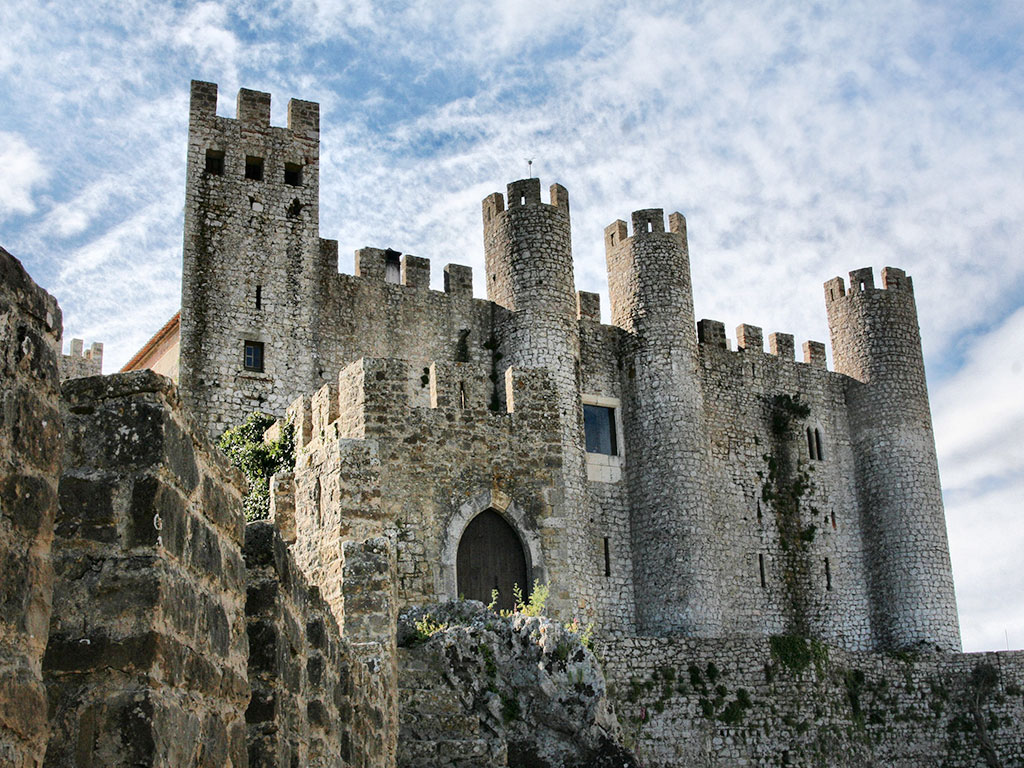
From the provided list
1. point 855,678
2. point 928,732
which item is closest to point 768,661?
point 855,678

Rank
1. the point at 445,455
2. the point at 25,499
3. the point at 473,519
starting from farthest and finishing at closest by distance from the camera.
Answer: the point at 473,519, the point at 445,455, the point at 25,499

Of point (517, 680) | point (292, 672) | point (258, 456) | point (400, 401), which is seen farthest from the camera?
point (258, 456)

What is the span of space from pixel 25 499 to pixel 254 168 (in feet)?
71.0

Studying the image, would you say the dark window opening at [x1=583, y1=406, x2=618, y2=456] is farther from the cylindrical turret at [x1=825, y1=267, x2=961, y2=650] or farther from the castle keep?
the cylindrical turret at [x1=825, y1=267, x2=961, y2=650]

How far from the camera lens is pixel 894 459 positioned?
96.0 ft

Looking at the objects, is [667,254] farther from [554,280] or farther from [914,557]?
[914,557]

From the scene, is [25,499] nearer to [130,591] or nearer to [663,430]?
[130,591]

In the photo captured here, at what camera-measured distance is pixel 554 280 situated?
25.1 metres

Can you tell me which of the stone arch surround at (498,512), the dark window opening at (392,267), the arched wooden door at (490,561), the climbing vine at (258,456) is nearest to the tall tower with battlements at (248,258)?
the climbing vine at (258,456)

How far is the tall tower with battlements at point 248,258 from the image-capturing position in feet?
72.9

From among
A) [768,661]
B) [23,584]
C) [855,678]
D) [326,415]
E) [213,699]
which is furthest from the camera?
[855,678]

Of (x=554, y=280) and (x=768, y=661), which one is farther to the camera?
(x=554, y=280)

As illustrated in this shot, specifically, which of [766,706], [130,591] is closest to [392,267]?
[766,706]

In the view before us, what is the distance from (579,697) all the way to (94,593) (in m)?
10.4
